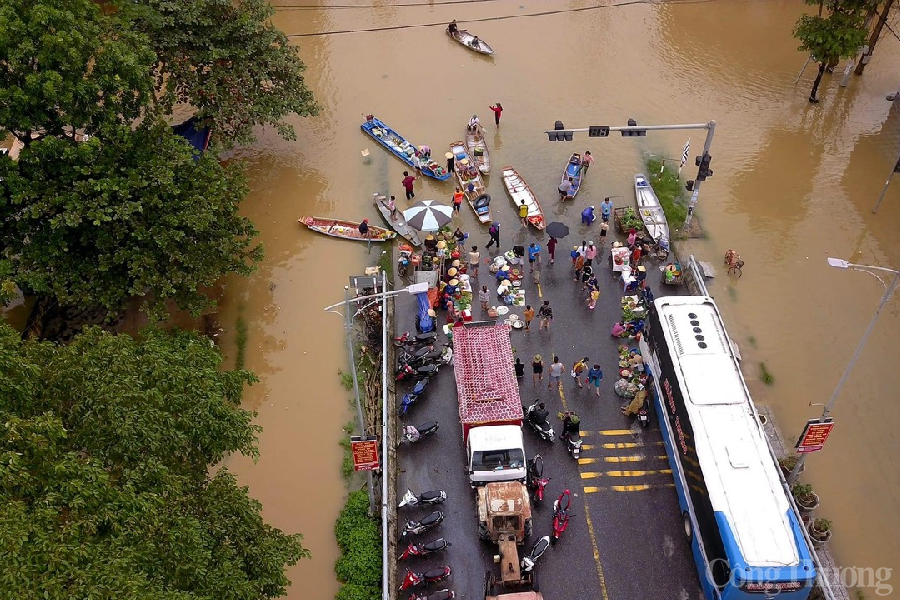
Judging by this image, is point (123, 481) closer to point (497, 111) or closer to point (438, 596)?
point (438, 596)

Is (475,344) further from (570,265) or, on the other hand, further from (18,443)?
(18,443)

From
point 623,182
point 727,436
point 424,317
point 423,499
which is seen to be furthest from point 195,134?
point 727,436

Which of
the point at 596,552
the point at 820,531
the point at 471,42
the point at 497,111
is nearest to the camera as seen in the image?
the point at 820,531

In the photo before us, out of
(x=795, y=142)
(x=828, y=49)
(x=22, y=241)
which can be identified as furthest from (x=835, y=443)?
(x=22, y=241)

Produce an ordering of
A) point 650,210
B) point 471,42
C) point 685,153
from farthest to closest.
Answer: point 471,42
point 685,153
point 650,210

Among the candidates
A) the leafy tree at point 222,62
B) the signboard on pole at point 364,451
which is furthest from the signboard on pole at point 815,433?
the leafy tree at point 222,62

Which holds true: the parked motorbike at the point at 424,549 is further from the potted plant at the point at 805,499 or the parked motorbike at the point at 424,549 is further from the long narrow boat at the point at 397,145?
the long narrow boat at the point at 397,145

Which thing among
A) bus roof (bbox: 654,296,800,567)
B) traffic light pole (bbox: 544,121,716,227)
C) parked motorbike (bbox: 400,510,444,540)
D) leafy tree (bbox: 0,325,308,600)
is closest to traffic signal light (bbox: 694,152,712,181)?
traffic light pole (bbox: 544,121,716,227)
